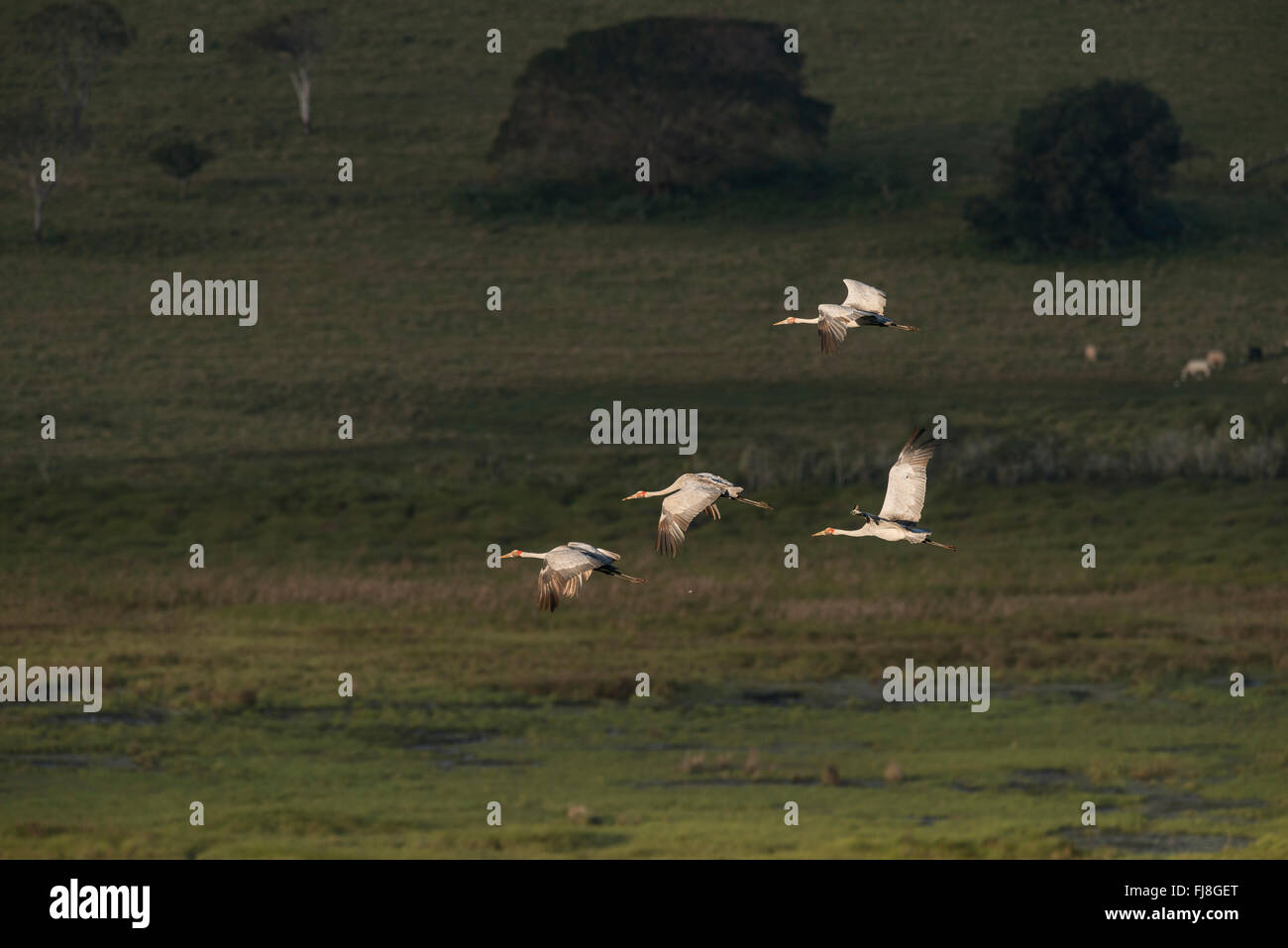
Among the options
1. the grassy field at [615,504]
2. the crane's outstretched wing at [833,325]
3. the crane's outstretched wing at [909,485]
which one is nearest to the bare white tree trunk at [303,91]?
the grassy field at [615,504]

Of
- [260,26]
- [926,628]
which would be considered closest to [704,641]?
[926,628]

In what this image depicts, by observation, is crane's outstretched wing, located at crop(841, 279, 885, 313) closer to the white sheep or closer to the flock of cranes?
the flock of cranes

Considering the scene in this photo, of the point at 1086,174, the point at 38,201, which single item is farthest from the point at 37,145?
the point at 1086,174

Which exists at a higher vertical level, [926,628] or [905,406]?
[905,406]

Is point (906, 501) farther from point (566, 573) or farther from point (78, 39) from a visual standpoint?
point (78, 39)

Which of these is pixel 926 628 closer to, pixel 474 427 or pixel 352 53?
pixel 474 427

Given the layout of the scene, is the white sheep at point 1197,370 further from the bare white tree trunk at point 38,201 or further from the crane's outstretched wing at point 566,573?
the crane's outstretched wing at point 566,573

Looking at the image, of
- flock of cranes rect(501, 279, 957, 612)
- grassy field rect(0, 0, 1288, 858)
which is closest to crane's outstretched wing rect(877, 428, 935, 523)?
flock of cranes rect(501, 279, 957, 612)
